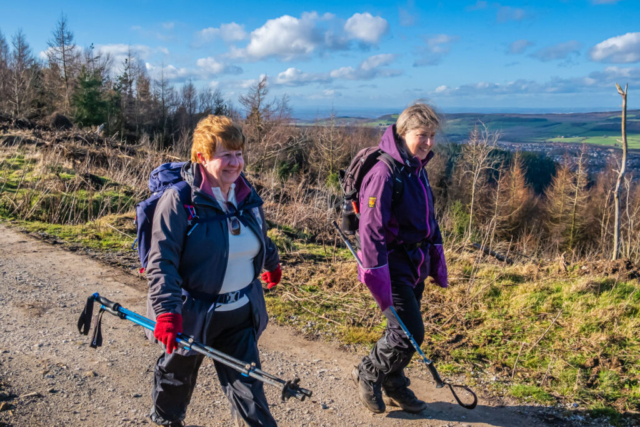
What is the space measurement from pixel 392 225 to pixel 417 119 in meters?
0.67

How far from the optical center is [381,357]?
327 cm

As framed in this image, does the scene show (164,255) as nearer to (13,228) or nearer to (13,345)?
(13,345)

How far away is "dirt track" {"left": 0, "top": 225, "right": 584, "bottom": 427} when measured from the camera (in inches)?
126

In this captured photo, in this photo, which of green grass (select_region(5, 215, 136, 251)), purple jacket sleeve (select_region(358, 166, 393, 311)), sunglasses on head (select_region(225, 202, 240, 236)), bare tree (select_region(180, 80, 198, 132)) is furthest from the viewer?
bare tree (select_region(180, 80, 198, 132))

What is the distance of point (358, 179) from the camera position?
325 centimetres

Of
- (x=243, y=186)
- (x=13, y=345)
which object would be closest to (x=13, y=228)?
(x=13, y=345)

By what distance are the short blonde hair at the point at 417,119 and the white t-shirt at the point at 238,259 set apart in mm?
1184

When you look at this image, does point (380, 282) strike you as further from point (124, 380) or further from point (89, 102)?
point (89, 102)

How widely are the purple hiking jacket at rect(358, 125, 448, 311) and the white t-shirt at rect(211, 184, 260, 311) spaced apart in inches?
29.0

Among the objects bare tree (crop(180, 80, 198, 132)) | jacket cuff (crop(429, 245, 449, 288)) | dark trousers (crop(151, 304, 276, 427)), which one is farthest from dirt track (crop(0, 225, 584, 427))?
bare tree (crop(180, 80, 198, 132))

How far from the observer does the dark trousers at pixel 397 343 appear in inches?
Result: 123

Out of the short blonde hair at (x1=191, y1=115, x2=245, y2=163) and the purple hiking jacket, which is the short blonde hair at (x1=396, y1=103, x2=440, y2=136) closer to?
the purple hiking jacket

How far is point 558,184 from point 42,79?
47.4 meters

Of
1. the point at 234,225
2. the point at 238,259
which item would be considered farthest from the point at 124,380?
the point at 234,225
